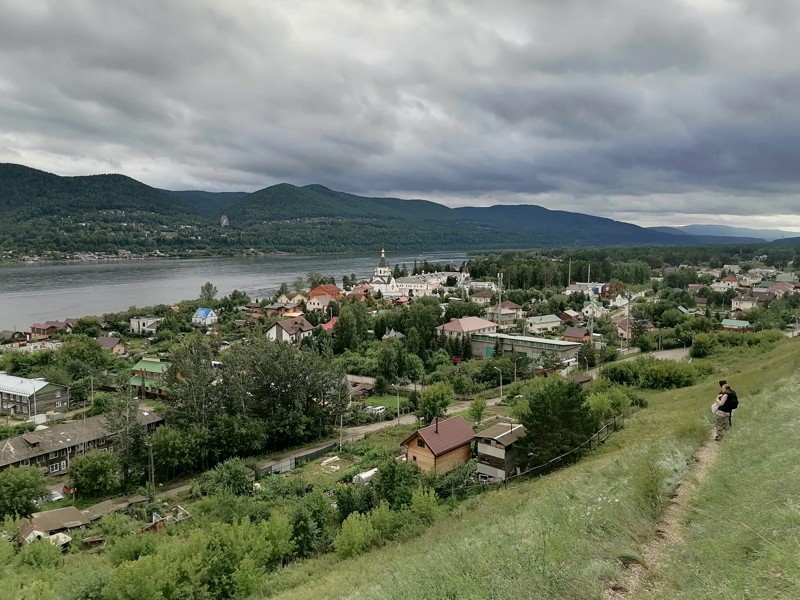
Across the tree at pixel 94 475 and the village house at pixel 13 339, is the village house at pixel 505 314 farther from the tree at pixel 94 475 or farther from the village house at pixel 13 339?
the village house at pixel 13 339

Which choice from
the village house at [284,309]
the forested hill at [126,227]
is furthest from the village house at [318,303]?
the forested hill at [126,227]

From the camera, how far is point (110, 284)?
72.6m

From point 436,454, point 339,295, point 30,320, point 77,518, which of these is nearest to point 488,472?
point 436,454

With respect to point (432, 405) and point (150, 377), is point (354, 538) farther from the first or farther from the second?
point (150, 377)

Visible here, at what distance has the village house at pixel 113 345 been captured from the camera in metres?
35.0

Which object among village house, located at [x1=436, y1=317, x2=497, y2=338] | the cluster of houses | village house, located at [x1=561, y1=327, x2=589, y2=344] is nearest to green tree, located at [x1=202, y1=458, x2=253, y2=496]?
→ the cluster of houses

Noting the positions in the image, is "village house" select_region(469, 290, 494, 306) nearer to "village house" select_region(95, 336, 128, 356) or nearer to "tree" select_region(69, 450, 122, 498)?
"village house" select_region(95, 336, 128, 356)

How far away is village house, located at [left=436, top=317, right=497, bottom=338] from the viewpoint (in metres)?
34.7

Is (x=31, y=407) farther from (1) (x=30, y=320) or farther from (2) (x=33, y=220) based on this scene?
(2) (x=33, y=220)

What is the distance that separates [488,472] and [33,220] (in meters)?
171

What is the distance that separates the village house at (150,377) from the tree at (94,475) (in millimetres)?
10067

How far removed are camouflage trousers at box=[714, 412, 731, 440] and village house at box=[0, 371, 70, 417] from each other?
27698 millimetres

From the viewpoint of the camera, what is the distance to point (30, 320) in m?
46.5

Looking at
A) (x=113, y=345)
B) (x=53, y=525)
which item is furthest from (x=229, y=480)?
(x=113, y=345)
